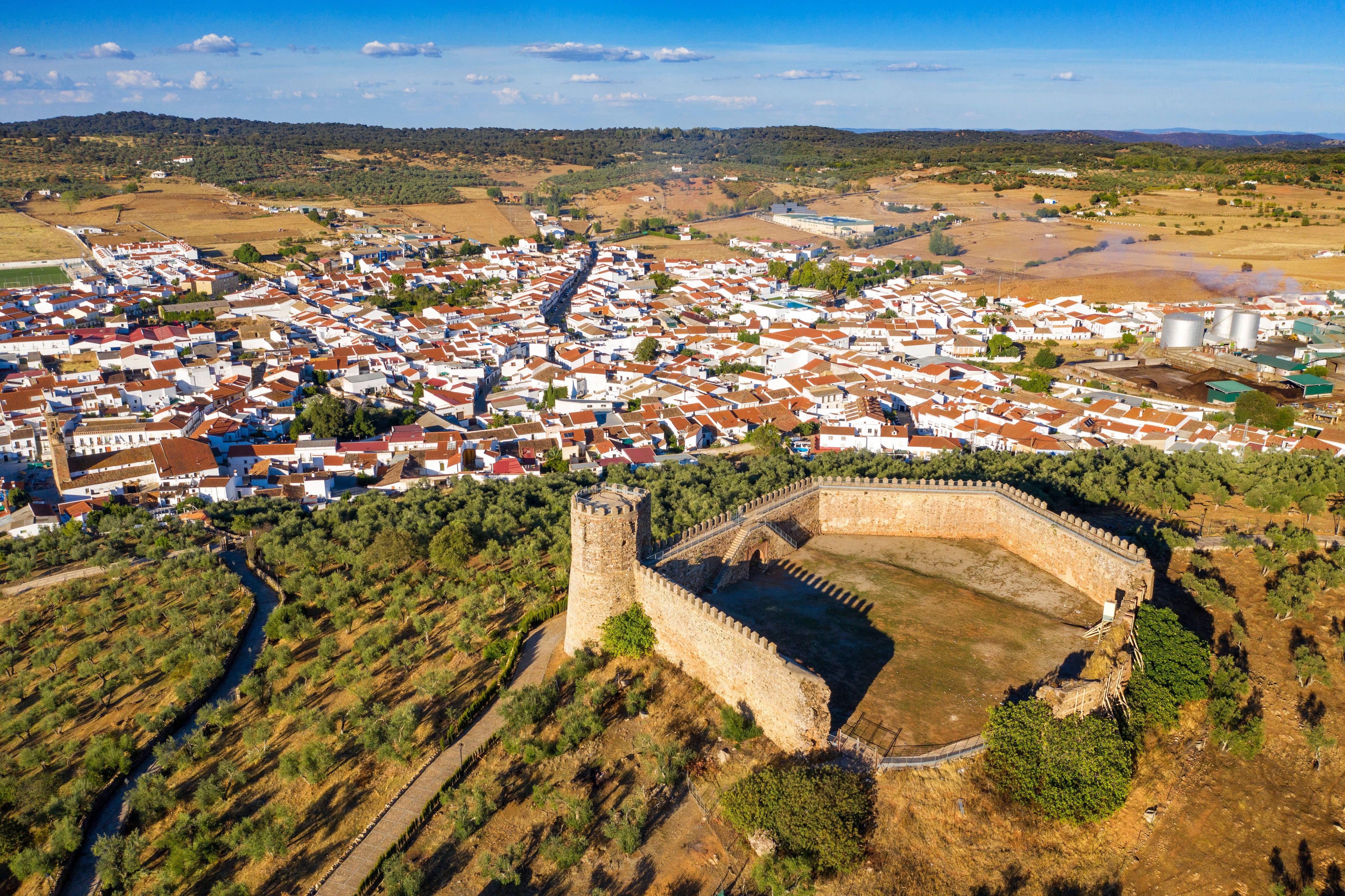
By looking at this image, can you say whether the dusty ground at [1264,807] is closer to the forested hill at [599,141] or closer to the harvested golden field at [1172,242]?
the harvested golden field at [1172,242]

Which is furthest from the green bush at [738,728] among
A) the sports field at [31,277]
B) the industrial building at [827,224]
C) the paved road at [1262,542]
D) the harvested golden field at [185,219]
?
the industrial building at [827,224]

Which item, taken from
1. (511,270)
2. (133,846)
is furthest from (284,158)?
(133,846)

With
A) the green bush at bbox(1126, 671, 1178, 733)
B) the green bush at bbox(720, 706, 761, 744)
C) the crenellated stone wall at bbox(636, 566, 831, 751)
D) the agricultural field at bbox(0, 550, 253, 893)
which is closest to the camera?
the crenellated stone wall at bbox(636, 566, 831, 751)

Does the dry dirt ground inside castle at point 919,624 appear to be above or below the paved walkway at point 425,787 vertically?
above

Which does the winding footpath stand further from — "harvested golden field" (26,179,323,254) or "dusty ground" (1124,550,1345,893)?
"harvested golden field" (26,179,323,254)

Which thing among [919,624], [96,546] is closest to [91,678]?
[96,546]

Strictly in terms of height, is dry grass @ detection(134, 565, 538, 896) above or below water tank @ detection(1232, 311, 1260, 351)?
below

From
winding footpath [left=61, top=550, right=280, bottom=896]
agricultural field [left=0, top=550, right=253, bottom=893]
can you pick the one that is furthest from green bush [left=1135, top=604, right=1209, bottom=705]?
agricultural field [left=0, top=550, right=253, bottom=893]
